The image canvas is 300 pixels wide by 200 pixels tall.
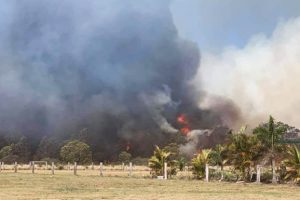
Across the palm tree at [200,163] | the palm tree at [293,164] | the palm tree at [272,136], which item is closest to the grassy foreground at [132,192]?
the palm tree at [293,164]

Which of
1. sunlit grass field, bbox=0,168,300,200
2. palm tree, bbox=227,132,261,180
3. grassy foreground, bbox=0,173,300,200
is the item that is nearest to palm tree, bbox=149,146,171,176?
palm tree, bbox=227,132,261,180

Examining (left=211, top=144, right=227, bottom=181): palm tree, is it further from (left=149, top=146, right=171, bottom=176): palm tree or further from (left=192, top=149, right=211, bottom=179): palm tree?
(left=149, top=146, right=171, bottom=176): palm tree

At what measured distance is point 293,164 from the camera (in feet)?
173

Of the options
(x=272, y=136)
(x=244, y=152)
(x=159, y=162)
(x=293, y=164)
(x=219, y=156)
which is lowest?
(x=293, y=164)

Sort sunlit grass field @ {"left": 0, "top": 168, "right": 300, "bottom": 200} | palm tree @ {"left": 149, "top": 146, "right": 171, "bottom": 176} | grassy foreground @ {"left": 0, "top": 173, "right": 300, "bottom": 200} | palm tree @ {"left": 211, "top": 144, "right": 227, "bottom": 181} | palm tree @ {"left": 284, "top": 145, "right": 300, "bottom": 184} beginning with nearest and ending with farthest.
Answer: grassy foreground @ {"left": 0, "top": 173, "right": 300, "bottom": 200}, sunlit grass field @ {"left": 0, "top": 168, "right": 300, "bottom": 200}, palm tree @ {"left": 284, "top": 145, "right": 300, "bottom": 184}, palm tree @ {"left": 211, "top": 144, "right": 227, "bottom": 181}, palm tree @ {"left": 149, "top": 146, "right": 171, "bottom": 176}

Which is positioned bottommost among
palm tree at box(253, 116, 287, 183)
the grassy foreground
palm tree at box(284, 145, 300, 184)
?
the grassy foreground

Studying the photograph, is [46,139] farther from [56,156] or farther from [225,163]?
[225,163]

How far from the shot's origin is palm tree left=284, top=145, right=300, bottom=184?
5159cm

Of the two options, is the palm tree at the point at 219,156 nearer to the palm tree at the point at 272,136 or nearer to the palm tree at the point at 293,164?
the palm tree at the point at 272,136

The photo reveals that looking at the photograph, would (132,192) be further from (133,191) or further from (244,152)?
(244,152)

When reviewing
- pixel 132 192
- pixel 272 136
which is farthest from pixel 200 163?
pixel 132 192

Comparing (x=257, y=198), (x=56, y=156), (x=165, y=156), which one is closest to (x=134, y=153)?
(x=56, y=156)

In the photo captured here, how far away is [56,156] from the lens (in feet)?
484

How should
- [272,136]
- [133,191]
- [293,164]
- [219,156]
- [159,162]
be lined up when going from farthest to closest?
[159,162]
[219,156]
[272,136]
[293,164]
[133,191]
